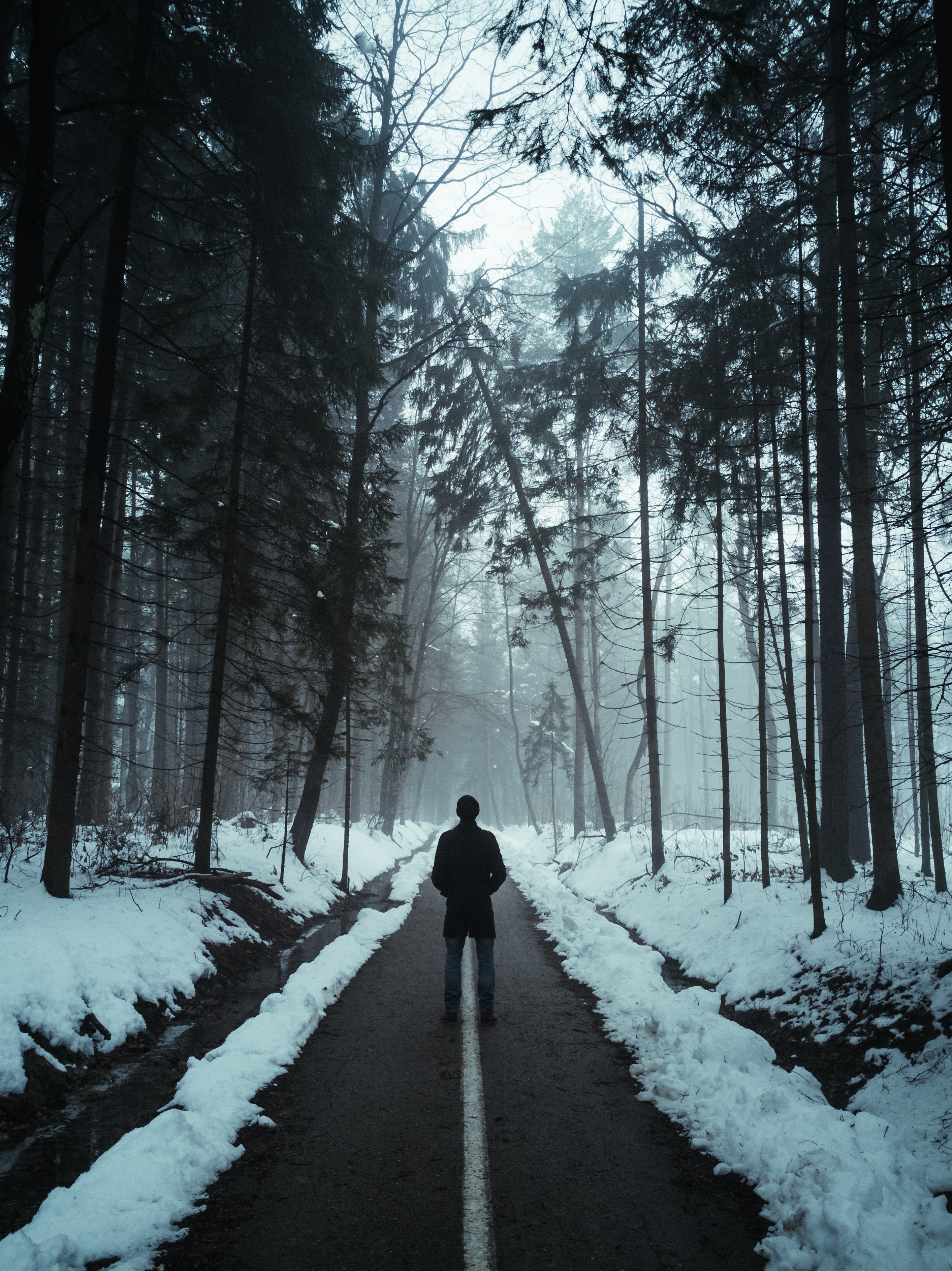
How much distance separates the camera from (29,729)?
17.8m

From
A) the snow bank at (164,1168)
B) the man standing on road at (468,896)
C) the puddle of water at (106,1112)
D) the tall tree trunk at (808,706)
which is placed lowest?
the puddle of water at (106,1112)

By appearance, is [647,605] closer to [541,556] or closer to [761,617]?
[541,556]

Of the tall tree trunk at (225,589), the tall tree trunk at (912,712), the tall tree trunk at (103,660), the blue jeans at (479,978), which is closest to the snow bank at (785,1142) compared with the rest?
the blue jeans at (479,978)

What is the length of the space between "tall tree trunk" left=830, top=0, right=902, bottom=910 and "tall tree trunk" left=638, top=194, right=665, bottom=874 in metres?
5.55

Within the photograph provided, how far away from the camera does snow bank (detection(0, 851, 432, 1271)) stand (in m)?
3.14

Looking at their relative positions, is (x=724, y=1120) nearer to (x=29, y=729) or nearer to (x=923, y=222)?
(x=923, y=222)

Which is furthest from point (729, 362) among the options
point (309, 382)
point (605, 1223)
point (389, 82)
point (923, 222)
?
point (389, 82)

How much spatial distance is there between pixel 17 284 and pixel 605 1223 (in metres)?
9.02

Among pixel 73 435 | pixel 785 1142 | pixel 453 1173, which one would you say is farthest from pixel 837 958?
pixel 73 435

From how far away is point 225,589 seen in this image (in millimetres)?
11430

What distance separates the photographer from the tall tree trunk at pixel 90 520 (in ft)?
26.9

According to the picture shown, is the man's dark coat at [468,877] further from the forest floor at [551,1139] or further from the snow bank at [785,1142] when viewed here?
the snow bank at [785,1142]

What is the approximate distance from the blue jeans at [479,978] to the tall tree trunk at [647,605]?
302 inches

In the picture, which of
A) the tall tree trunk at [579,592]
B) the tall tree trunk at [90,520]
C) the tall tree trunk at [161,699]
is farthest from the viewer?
the tall tree trunk at [161,699]
